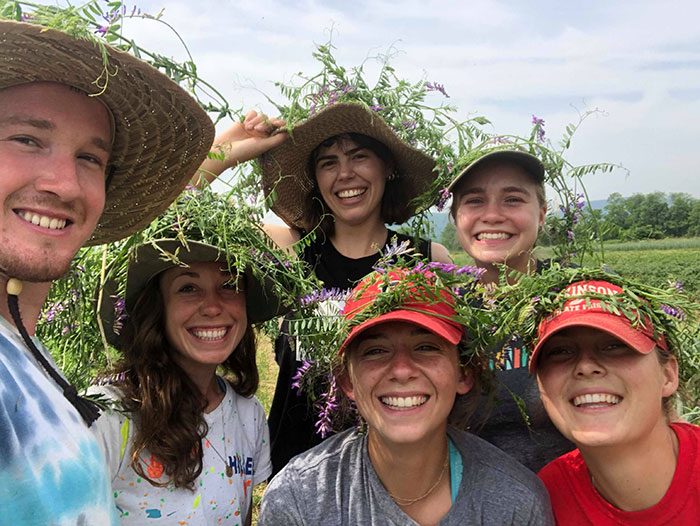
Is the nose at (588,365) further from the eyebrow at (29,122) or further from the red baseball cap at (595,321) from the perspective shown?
the eyebrow at (29,122)

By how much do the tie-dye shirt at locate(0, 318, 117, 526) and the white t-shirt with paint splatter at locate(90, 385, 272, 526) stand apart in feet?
2.09

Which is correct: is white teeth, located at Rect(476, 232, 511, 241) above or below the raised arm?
below

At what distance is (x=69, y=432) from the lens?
4.83ft

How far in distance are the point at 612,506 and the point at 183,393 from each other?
77.2 inches

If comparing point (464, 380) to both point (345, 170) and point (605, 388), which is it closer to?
point (605, 388)

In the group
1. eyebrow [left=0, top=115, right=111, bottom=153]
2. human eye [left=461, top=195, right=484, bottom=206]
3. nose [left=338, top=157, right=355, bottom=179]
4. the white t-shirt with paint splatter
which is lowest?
the white t-shirt with paint splatter

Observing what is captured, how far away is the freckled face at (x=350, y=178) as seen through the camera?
10.9ft

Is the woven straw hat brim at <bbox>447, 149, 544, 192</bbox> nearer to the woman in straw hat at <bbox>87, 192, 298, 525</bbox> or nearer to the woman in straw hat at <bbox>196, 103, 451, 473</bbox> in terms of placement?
the woman in straw hat at <bbox>196, 103, 451, 473</bbox>

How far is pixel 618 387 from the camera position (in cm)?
204

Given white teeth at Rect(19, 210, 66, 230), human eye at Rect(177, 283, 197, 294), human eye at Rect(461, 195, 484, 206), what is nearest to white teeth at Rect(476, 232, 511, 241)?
human eye at Rect(461, 195, 484, 206)

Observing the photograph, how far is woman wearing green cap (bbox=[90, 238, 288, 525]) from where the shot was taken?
2357mm

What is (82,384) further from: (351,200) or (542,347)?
(542,347)

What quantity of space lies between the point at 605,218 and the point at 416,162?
1.19 metres

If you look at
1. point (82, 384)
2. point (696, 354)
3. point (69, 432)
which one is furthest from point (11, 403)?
point (696, 354)
